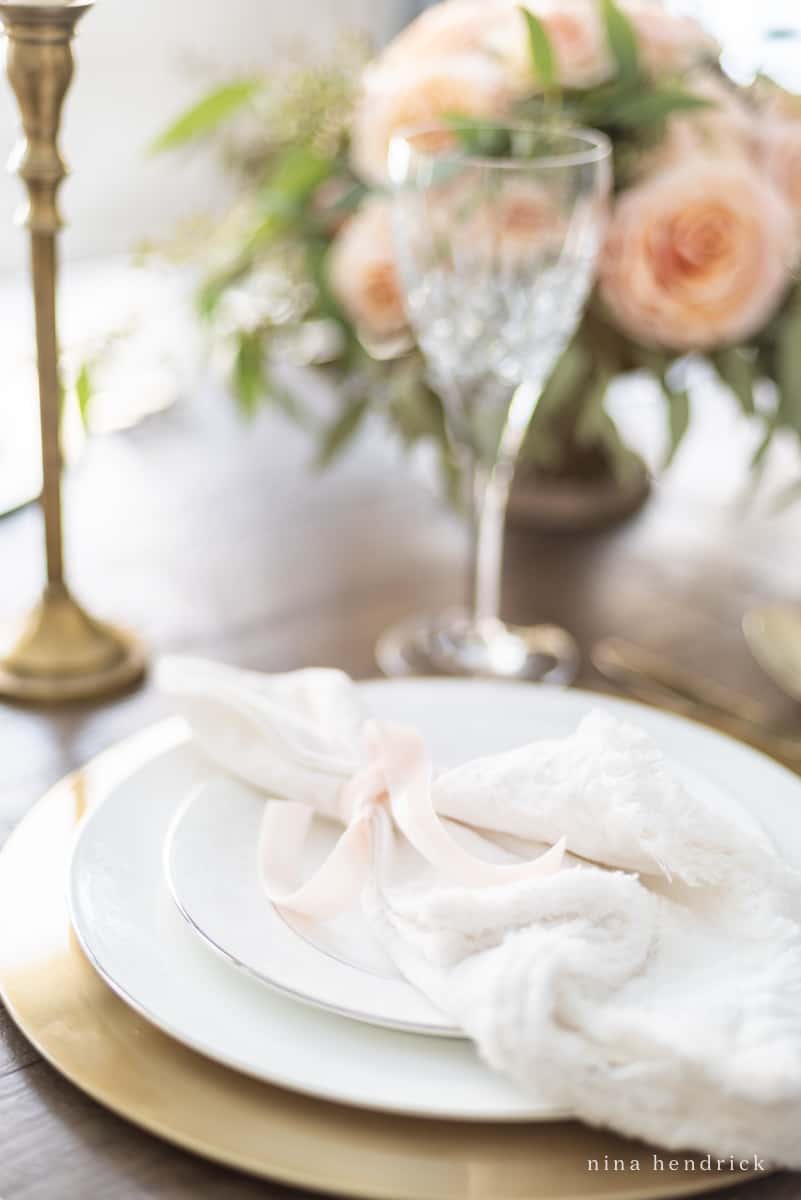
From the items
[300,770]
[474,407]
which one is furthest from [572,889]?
[474,407]

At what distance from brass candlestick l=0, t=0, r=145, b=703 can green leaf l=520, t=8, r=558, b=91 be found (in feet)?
1.06

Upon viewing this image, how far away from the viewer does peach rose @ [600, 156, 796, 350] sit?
0.89 m

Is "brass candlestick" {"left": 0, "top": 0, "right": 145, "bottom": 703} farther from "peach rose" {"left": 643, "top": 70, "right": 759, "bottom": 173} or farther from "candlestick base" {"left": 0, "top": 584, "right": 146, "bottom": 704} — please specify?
"peach rose" {"left": 643, "top": 70, "right": 759, "bottom": 173}

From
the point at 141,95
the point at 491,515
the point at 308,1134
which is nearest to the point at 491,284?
the point at 491,515

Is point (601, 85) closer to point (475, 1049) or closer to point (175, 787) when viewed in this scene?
point (175, 787)

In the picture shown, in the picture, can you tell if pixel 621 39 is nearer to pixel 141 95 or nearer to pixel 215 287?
pixel 215 287

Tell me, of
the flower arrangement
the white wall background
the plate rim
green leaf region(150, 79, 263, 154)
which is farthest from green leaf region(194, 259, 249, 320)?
the white wall background

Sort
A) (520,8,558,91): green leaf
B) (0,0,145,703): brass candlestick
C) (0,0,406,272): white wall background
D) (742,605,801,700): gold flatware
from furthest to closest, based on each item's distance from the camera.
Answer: (0,0,406,272): white wall background → (520,8,558,91): green leaf → (742,605,801,700): gold flatware → (0,0,145,703): brass candlestick

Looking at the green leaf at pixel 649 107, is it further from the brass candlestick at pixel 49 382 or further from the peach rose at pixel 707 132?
the brass candlestick at pixel 49 382

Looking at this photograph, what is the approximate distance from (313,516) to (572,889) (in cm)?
59

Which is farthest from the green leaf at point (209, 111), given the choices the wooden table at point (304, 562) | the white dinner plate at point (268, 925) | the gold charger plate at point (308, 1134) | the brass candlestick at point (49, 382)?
the gold charger plate at point (308, 1134)

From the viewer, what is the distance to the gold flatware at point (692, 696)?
2.37ft

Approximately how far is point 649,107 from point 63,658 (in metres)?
0.51

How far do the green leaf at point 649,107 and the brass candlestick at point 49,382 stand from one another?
38cm
